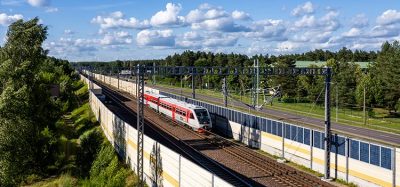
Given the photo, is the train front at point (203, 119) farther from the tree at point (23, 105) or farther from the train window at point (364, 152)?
the train window at point (364, 152)

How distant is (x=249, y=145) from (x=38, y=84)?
1937 cm

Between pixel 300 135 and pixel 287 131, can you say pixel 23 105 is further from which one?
pixel 300 135

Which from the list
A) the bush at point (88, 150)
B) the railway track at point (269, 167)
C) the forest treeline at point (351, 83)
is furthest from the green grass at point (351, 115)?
the bush at point (88, 150)

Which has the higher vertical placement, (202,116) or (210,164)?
(202,116)

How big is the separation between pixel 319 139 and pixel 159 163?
12372 millimetres

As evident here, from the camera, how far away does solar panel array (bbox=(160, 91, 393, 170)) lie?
26391 millimetres

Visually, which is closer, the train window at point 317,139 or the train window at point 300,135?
the train window at point 317,139

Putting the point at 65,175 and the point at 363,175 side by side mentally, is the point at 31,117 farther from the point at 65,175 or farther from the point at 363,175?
the point at 363,175

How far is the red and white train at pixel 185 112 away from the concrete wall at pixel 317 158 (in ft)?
10.0

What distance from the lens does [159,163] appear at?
26.3m

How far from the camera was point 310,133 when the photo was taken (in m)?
33.1

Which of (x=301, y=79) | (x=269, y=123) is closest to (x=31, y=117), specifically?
(x=269, y=123)

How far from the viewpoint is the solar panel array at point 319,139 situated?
86.6 feet

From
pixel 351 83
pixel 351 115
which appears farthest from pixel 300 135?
pixel 351 83
